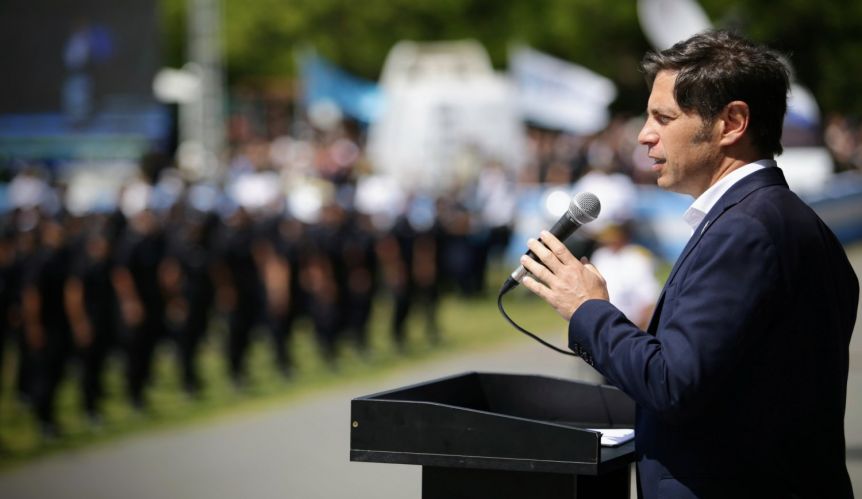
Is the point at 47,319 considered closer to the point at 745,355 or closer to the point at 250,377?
the point at 250,377

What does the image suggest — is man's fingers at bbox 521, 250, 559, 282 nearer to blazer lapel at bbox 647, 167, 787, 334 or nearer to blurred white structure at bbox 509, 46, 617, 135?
blazer lapel at bbox 647, 167, 787, 334

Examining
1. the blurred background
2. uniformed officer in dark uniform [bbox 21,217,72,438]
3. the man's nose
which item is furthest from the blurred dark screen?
the man's nose

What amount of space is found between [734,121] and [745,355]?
0.49m

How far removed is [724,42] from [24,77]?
17.9 m

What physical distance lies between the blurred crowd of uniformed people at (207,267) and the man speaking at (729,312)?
29.1 ft

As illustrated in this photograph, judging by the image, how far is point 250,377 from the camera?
43.8ft

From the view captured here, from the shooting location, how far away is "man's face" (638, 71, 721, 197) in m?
2.71

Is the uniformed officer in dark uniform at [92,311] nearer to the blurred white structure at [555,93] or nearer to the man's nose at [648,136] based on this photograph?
the man's nose at [648,136]

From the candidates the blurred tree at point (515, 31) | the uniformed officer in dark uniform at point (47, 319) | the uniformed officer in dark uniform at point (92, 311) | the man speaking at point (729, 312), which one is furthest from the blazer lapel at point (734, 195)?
the blurred tree at point (515, 31)

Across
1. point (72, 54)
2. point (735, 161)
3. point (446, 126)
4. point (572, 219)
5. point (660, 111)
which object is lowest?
point (572, 219)

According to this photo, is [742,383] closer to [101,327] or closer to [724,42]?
[724,42]

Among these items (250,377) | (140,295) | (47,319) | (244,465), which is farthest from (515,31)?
(244,465)

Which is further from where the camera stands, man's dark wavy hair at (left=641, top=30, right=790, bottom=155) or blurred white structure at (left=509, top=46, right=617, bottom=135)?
blurred white structure at (left=509, top=46, right=617, bottom=135)

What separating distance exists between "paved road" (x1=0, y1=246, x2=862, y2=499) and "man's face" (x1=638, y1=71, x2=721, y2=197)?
198 inches
